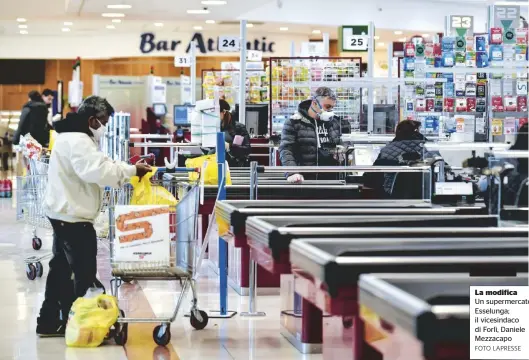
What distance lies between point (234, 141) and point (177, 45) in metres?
17.4

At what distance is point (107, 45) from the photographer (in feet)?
96.5

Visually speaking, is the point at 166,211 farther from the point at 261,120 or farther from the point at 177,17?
the point at 177,17

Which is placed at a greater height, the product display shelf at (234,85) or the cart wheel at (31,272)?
the product display shelf at (234,85)

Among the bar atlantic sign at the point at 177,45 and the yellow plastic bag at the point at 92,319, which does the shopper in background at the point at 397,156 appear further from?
the bar atlantic sign at the point at 177,45

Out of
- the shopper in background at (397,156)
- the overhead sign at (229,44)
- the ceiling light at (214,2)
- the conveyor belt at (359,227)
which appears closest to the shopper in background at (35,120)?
the overhead sign at (229,44)

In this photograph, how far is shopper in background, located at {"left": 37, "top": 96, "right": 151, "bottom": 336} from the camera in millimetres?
6500

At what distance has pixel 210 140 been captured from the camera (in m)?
8.07

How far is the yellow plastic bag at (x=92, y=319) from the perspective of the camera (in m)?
6.57

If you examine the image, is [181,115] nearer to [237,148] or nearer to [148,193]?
[237,148]

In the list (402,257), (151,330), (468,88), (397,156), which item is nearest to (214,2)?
(468,88)

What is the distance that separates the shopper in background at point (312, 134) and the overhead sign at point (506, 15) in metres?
2.34

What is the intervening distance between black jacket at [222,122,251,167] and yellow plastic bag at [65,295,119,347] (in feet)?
15.2

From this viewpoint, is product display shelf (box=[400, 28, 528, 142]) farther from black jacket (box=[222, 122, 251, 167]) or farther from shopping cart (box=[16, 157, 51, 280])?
shopping cart (box=[16, 157, 51, 280])

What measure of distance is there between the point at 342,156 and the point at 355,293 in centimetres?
639
